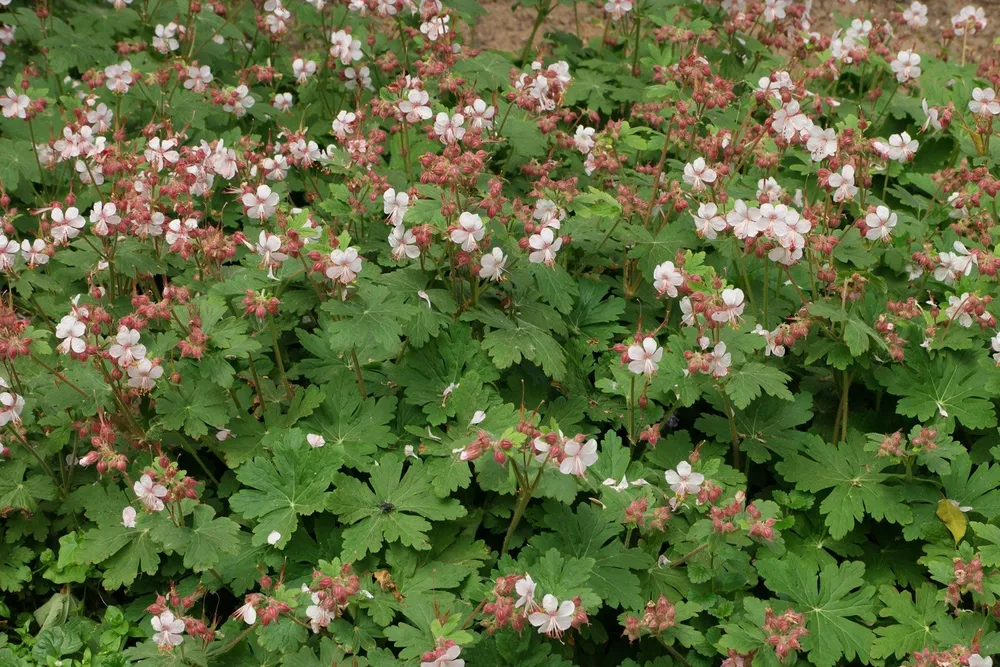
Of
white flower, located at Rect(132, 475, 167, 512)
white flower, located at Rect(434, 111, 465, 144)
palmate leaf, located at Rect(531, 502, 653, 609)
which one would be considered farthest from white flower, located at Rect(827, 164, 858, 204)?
white flower, located at Rect(132, 475, 167, 512)

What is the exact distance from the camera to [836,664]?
368 centimetres

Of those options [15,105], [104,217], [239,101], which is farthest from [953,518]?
[15,105]

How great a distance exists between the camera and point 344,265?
11.5ft

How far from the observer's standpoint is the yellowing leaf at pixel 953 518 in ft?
12.2

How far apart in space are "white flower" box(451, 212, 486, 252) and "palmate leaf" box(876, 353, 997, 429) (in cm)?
184

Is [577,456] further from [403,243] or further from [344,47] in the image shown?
[344,47]

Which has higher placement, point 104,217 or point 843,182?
point 843,182

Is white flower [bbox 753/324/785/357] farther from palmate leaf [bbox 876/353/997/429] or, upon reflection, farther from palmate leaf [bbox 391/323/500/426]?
palmate leaf [bbox 391/323/500/426]

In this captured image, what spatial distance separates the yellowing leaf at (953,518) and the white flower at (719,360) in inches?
40.7

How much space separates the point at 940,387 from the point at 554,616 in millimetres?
2144

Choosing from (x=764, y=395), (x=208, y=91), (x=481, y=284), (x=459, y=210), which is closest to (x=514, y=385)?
(x=481, y=284)

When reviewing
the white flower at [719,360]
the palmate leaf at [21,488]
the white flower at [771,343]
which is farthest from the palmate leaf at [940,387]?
the palmate leaf at [21,488]

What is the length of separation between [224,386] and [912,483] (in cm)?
277

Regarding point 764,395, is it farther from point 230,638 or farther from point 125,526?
point 125,526
